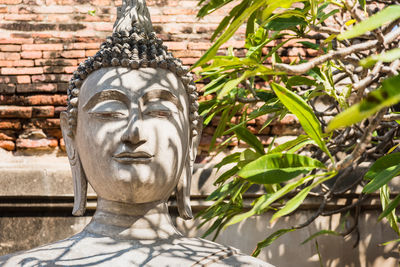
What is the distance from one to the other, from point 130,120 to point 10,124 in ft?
5.46

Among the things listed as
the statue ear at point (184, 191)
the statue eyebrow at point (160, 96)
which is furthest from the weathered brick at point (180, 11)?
the statue eyebrow at point (160, 96)

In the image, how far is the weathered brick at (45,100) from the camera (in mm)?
3691

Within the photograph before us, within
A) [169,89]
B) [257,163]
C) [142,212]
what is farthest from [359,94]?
[142,212]

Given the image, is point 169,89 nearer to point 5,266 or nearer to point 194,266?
point 194,266

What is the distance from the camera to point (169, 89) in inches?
93.3

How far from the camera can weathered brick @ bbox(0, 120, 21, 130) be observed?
3.65 meters

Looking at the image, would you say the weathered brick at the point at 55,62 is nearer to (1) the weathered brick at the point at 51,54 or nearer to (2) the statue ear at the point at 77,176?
(1) the weathered brick at the point at 51,54

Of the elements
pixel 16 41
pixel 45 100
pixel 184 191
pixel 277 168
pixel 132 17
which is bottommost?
pixel 184 191

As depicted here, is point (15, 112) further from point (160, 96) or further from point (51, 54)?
point (160, 96)

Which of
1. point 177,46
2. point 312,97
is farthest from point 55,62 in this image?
point 312,97

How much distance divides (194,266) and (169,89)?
2.22ft

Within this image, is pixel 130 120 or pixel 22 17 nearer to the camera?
pixel 130 120

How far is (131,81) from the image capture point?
7.57 ft

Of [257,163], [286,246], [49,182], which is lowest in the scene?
[286,246]
